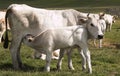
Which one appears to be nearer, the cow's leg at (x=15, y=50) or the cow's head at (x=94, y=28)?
the cow's head at (x=94, y=28)

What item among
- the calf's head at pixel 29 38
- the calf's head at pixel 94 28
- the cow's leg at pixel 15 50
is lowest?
the cow's leg at pixel 15 50

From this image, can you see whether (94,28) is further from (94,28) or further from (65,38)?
(65,38)

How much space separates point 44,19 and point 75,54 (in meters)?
3.93

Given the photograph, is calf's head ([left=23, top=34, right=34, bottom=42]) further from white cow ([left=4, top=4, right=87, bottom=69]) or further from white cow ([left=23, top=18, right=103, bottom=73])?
white cow ([left=4, top=4, right=87, bottom=69])

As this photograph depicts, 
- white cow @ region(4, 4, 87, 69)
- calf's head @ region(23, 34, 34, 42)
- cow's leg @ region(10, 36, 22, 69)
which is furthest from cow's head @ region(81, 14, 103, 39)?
cow's leg @ region(10, 36, 22, 69)

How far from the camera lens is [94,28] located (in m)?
12.3

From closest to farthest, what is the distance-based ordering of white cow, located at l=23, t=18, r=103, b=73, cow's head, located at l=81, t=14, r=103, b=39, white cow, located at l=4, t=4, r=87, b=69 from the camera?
white cow, located at l=23, t=18, r=103, b=73
cow's head, located at l=81, t=14, r=103, b=39
white cow, located at l=4, t=4, r=87, b=69

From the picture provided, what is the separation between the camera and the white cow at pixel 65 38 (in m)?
12.0

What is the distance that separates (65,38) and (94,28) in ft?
3.36

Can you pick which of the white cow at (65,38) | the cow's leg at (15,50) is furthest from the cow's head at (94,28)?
the cow's leg at (15,50)

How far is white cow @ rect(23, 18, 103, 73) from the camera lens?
12.0 metres

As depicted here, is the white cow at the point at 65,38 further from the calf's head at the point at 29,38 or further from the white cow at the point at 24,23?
the white cow at the point at 24,23

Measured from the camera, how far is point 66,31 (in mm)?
12250

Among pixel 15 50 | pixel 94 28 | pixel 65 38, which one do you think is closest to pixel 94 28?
pixel 94 28
